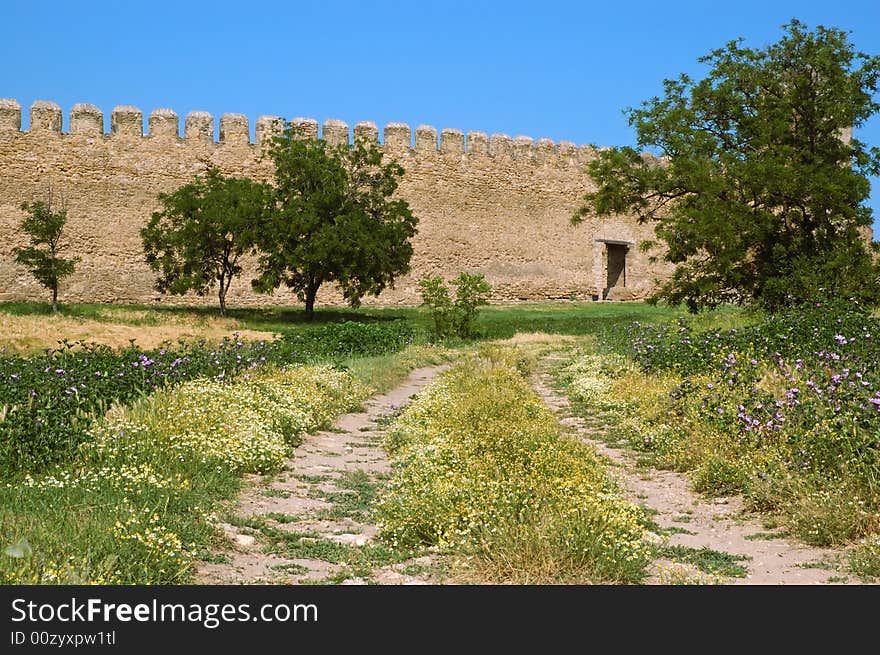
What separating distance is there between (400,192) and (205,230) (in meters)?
9.27

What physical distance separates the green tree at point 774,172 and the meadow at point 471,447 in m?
5.41

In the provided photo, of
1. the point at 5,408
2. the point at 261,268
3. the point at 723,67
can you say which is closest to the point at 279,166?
the point at 261,268

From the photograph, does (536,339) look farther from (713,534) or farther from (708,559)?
(708,559)

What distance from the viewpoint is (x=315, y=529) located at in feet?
19.4

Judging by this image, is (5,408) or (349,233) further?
(349,233)

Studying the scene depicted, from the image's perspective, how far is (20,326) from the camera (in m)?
18.9

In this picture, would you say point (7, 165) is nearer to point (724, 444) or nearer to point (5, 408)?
point (5, 408)

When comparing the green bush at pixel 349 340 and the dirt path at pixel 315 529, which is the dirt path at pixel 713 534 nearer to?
the dirt path at pixel 315 529

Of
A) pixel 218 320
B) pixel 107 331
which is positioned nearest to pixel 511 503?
pixel 107 331

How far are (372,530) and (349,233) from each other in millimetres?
19497

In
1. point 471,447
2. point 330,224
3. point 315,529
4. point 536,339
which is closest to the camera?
point 315,529

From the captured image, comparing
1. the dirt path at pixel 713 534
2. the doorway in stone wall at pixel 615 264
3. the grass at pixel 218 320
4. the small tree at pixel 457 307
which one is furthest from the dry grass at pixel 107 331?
the doorway in stone wall at pixel 615 264

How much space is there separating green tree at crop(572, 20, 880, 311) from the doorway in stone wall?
17.6m

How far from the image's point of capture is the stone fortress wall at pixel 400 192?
28.0m
